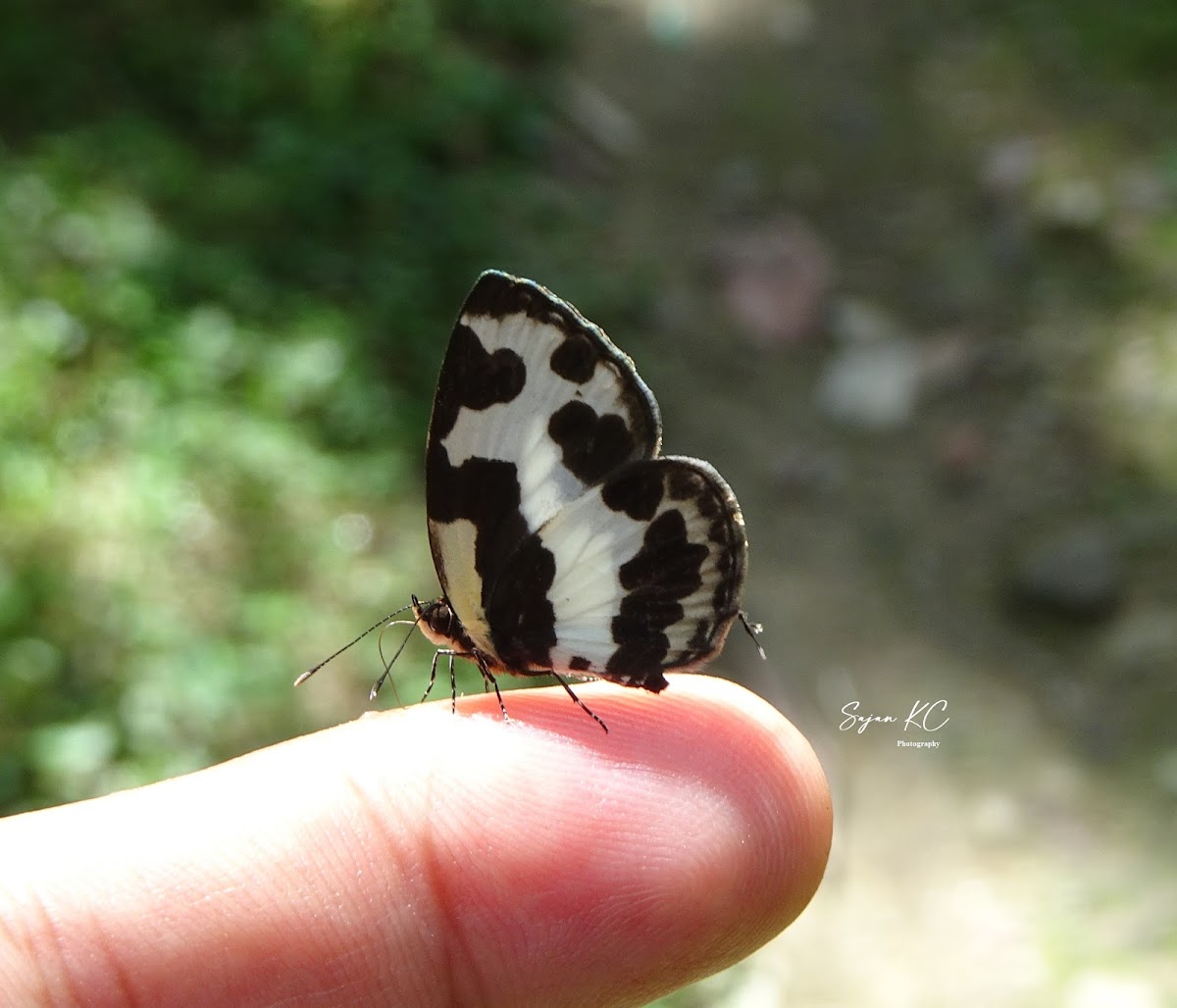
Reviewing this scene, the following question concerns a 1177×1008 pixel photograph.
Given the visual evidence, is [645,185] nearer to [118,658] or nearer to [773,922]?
[118,658]

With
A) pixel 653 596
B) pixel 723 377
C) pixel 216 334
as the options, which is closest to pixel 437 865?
pixel 653 596

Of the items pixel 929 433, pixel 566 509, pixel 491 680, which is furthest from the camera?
pixel 929 433

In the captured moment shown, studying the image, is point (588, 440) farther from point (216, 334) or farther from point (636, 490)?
point (216, 334)

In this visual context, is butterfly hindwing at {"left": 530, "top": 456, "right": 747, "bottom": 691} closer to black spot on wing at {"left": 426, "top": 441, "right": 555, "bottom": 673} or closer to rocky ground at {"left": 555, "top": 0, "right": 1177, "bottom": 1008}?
black spot on wing at {"left": 426, "top": 441, "right": 555, "bottom": 673}

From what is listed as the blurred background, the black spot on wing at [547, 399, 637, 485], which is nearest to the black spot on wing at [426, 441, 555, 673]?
the black spot on wing at [547, 399, 637, 485]

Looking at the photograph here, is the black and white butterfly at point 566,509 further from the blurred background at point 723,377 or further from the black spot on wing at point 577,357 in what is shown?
the blurred background at point 723,377

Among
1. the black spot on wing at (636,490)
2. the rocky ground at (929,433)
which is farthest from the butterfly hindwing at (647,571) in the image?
the rocky ground at (929,433)
